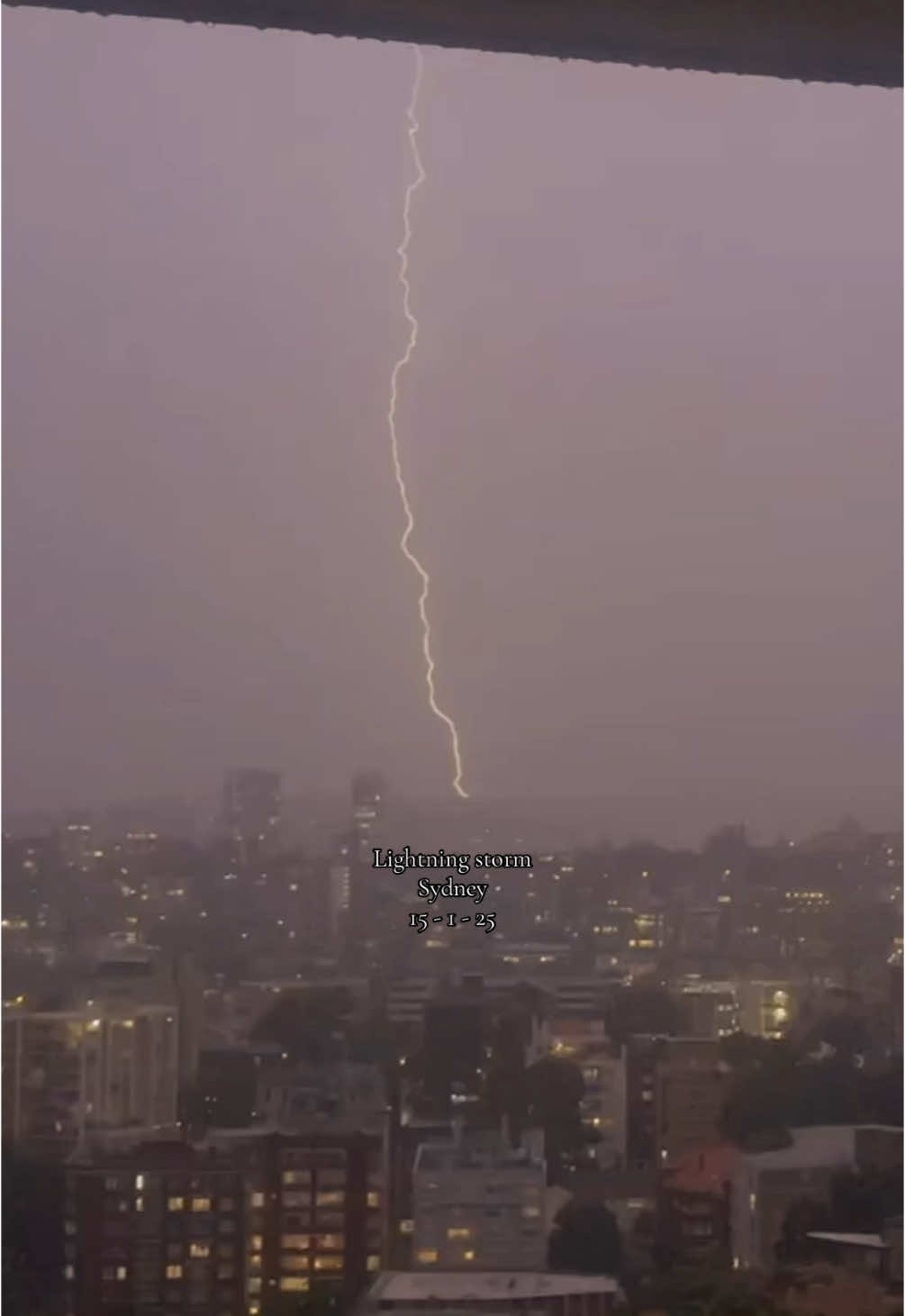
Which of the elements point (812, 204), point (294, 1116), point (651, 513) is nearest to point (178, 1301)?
point (294, 1116)

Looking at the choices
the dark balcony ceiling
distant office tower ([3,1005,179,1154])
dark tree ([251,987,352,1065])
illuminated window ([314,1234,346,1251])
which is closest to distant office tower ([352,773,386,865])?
dark tree ([251,987,352,1065])

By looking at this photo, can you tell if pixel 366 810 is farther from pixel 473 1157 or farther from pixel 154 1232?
pixel 154 1232

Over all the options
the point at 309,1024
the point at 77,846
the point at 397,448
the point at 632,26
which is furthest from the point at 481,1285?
the point at 632,26

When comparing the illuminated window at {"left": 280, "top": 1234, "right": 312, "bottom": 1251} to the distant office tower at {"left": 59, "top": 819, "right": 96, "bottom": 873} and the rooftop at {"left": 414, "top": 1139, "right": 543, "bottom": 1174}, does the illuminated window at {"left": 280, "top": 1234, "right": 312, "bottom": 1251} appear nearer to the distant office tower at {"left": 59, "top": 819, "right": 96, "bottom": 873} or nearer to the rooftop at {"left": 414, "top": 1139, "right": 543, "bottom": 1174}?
the rooftop at {"left": 414, "top": 1139, "right": 543, "bottom": 1174}

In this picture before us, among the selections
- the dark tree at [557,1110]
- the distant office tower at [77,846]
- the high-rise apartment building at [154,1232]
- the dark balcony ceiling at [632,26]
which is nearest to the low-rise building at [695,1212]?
the dark tree at [557,1110]

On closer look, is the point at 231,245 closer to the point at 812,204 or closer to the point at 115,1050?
the point at 812,204
